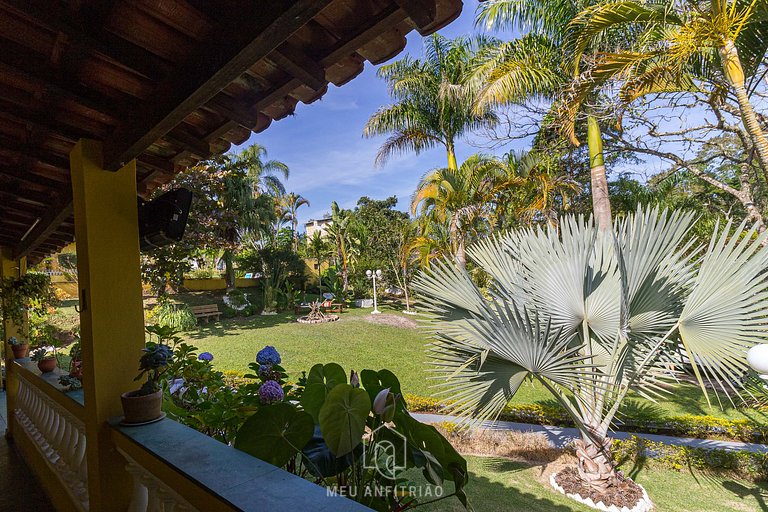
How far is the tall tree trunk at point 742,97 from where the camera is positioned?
145 inches

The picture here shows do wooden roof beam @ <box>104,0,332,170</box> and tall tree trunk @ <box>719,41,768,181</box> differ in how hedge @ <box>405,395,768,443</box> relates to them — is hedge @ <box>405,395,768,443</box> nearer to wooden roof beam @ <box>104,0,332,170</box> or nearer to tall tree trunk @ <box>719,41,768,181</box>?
tall tree trunk @ <box>719,41,768,181</box>

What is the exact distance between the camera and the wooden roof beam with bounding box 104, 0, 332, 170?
935mm

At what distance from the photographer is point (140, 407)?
1604 millimetres

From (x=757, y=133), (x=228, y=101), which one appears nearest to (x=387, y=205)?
(x=757, y=133)

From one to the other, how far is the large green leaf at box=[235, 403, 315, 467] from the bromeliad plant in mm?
1474

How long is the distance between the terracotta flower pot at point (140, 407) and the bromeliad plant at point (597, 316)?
70.6 inches

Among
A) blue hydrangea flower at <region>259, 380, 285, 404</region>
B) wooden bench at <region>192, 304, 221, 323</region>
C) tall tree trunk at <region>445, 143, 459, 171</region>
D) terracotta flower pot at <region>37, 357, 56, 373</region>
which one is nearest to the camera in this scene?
blue hydrangea flower at <region>259, 380, 285, 404</region>

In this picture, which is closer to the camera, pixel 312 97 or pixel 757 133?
pixel 312 97

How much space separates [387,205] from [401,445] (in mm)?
23889

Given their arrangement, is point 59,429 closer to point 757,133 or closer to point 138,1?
point 138,1

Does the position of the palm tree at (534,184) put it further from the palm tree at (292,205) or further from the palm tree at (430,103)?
the palm tree at (292,205)

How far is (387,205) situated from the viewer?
24.7 meters

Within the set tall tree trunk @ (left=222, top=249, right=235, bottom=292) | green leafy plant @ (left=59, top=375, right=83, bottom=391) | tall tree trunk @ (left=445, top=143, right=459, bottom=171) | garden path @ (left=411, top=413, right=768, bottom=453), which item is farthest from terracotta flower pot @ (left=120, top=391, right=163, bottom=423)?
tall tree trunk @ (left=222, top=249, right=235, bottom=292)

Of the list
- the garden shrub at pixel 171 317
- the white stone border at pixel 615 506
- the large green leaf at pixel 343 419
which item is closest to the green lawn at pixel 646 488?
the white stone border at pixel 615 506
